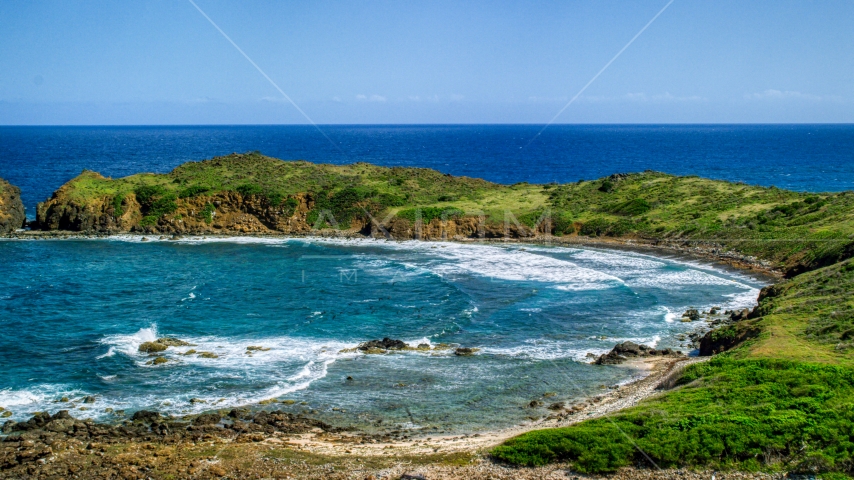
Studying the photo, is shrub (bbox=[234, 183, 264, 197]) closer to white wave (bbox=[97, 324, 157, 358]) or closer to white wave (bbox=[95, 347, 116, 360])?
white wave (bbox=[97, 324, 157, 358])

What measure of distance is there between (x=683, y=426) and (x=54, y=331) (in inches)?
1322

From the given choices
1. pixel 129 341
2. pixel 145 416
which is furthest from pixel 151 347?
pixel 145 416

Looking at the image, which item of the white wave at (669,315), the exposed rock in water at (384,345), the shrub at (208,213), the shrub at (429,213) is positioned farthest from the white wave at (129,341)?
the shrub at (429,213)

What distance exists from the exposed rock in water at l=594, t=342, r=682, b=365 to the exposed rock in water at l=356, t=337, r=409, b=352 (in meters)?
10.3

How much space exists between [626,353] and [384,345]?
1277 centimetres

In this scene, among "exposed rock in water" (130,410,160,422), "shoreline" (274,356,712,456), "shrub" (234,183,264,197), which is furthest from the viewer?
"shrub" (234,183,264,197)

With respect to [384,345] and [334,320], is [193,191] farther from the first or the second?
[384,345]

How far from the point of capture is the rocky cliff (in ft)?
221

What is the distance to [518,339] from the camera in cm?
3756

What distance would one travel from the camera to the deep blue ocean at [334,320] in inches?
1162

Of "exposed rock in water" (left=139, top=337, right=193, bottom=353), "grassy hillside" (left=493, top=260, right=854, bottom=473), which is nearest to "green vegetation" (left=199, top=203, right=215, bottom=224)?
"exposed rock in water" (left=139, top=337, right=193, bottom=353)

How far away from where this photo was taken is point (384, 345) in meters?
36.2

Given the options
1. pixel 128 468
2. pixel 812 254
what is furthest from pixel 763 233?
pixel 128 468

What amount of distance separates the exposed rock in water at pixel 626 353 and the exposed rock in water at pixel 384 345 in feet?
33.9
